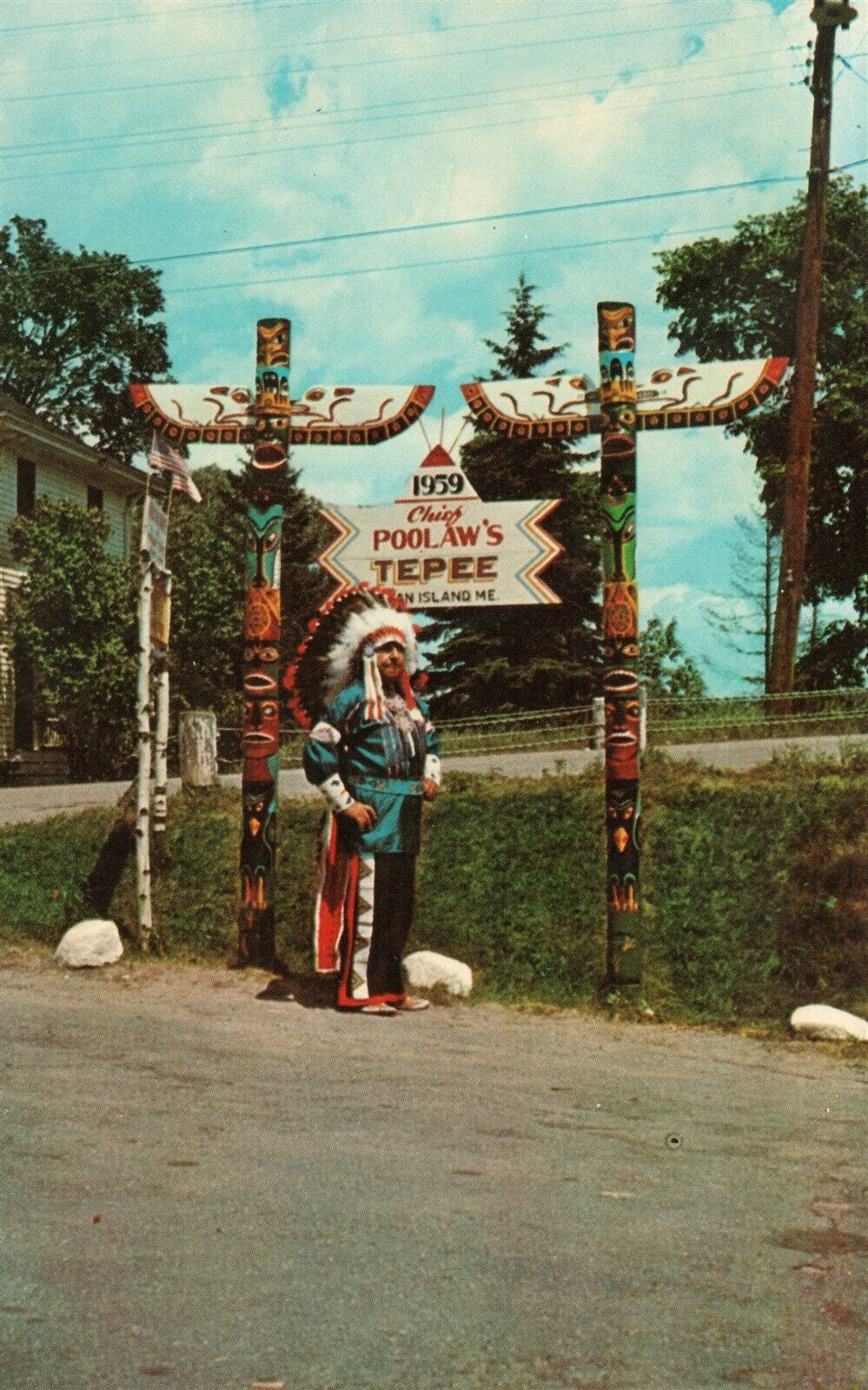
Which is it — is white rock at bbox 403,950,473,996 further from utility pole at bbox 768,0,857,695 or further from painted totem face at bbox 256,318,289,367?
utility pole at bbox 768,0,857,695

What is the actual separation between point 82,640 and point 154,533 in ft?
57.9

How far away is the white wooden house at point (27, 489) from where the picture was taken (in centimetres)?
3014

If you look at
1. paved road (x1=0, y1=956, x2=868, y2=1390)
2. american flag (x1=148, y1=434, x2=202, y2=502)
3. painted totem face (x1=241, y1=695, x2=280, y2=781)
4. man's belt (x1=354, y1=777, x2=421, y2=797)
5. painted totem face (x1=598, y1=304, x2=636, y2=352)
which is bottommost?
paved road (x1=0, y1=956, x2=868, y2=1390)

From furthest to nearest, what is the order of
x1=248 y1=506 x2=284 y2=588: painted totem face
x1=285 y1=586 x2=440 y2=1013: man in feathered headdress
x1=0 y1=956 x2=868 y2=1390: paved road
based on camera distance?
x1=248 y1=506 x2=284 y2=588: painted totem face
x1=285 y1=586 x2=440 y2=1013: man in feathered headdress
x1=0 y1=956 x2=868 y2=1390: paved road

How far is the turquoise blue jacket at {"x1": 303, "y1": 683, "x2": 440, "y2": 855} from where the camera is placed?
9.24m

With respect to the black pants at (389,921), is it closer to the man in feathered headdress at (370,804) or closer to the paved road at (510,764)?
the man in feathered headdress at (370,804)

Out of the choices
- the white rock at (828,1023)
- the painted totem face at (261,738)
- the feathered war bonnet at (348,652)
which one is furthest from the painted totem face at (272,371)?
the white rock at (828,1023)

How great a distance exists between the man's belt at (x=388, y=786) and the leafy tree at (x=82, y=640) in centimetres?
1877

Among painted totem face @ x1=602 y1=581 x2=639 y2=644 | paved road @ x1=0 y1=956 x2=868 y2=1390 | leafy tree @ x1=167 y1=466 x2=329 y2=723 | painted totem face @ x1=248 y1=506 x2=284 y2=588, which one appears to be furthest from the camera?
leafy tree @ x1=167 y1=466 x2=329 y2=723

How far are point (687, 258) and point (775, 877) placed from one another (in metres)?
24.8

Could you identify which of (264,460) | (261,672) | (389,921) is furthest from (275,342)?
(389,921)

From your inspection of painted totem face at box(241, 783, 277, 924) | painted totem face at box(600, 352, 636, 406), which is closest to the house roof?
painted totem face at box(241, 783, 277, 924)

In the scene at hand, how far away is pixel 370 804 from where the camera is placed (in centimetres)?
923

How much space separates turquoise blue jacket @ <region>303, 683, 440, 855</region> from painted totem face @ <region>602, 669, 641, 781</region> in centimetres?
124
